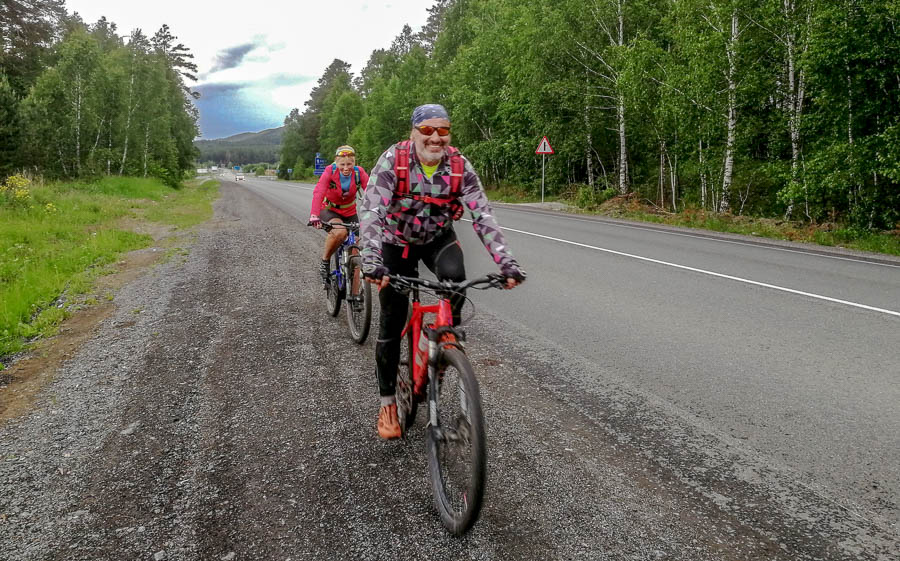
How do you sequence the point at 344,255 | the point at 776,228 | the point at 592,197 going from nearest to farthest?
the point at 344,255, the point at 776,228, the point at 592,197

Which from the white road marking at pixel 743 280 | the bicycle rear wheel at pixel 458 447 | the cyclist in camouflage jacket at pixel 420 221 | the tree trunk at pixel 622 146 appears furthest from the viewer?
the tree trunk at pixel 622 146

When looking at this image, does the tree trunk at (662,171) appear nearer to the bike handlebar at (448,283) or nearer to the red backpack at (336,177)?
the red backpack at (336,177)

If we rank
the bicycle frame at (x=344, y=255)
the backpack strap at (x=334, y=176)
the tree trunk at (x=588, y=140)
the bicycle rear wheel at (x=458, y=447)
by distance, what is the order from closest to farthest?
the bicycle rear wheel at (x=458, y=447) < the bicycle frame at (x=344, y=255) < the backpack strap at (x=334, y=176) < the tree trunk at (x=588, y=140)

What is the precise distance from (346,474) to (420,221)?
58.4 inches

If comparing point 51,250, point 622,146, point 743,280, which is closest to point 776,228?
point 743,280

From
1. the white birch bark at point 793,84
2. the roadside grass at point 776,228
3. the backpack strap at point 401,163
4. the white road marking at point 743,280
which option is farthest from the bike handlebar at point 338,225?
the white birch bark at point 793,84

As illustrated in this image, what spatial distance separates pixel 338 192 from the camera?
20.5ft

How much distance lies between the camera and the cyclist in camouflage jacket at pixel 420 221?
9.69ft

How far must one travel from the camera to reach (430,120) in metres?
2.95

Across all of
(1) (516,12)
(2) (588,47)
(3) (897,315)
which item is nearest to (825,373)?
(3) (897,315)

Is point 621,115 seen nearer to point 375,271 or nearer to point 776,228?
point 776,228

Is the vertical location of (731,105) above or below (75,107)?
below

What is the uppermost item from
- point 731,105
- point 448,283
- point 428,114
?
point 731,105

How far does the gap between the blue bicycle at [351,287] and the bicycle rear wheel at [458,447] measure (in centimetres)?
261
